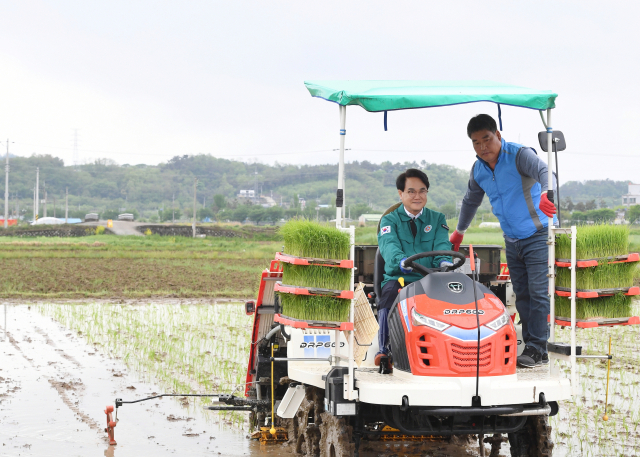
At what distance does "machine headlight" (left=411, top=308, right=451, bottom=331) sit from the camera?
14.9 feet

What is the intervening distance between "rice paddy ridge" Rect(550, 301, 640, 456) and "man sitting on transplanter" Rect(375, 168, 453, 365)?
119cm

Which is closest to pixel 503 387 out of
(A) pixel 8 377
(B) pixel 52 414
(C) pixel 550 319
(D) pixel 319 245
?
(C) pixel 550 319

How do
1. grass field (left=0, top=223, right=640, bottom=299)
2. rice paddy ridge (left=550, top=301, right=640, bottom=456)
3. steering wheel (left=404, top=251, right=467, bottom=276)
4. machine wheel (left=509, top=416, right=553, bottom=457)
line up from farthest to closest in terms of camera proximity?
1. grass field (left=0, top=223, right=640, bottom=299)
2. rice paddy ridge (left=550, top=301, right=640, bottom=456)
3. machine wheel (left=509, top=416, right=553, bottom=457)
4. steering wheel (left=404, top=251, right=467, bottom=276)

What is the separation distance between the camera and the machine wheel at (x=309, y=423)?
5.56 m

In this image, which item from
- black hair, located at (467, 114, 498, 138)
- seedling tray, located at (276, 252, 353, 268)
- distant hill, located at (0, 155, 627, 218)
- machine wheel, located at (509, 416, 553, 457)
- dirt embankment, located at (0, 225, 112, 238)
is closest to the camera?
seedling tray, located at (276, 252, 353, 268)

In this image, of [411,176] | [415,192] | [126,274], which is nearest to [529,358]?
[415,192]

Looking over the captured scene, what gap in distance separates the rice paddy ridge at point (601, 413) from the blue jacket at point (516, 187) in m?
1.00

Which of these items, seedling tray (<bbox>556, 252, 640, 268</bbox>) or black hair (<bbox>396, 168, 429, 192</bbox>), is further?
black hair (<bbox>396, 168, 429, 192</bbox>)

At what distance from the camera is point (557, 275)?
5.22 m

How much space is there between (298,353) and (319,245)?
1.45m

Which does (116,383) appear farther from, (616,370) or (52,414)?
(616,370)

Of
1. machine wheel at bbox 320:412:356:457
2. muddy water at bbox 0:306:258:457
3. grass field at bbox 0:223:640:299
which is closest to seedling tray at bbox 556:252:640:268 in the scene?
machine wheel at bbox 320:412:356:457

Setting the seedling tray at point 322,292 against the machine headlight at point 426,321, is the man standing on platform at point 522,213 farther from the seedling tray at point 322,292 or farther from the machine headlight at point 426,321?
the seedling tray at point 322,292

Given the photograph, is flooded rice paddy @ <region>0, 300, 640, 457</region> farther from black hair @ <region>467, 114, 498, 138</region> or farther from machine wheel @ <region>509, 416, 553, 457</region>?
black hair @ <region>467, 114, 498, 138</region>
